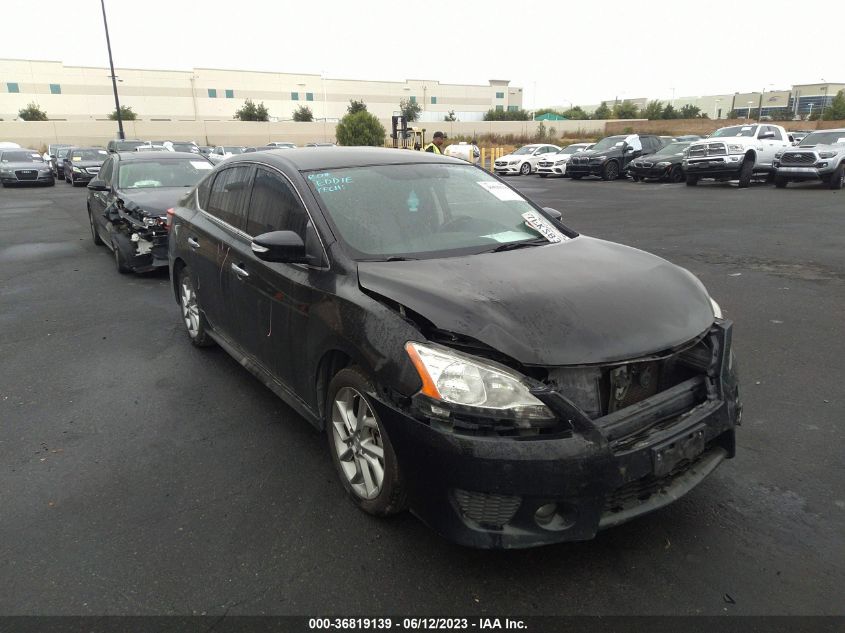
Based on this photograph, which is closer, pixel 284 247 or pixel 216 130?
pixel 284 247

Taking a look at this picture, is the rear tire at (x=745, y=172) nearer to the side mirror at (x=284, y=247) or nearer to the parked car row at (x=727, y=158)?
the parked car row at (x=727, y=158)

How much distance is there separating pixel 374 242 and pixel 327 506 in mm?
1396

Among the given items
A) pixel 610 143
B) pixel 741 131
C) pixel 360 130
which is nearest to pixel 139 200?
pixel 741 131

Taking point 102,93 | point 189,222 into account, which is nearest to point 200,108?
point 102,93

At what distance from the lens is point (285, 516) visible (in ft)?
9.82

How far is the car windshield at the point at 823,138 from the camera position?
18.7 m

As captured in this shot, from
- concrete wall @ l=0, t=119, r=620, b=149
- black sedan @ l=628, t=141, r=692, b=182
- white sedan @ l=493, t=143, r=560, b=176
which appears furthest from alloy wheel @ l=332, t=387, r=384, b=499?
concrete wall @ l=0, t=119, r=620, b=149

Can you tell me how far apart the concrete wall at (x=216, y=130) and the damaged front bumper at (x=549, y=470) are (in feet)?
213

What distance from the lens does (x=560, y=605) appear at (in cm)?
240

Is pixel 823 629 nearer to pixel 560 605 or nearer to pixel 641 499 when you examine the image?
pixel 641 499

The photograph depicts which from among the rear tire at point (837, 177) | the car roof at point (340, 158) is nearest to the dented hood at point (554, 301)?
the car roof at point (340, 158)

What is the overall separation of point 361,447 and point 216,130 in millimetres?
68069

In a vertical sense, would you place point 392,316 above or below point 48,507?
above

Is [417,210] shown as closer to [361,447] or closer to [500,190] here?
[500,190]
